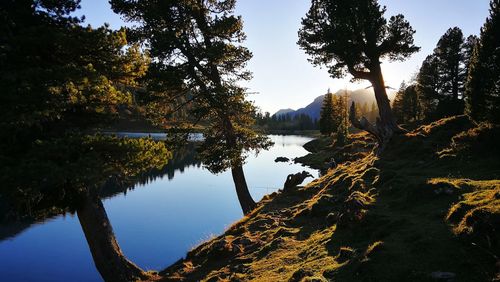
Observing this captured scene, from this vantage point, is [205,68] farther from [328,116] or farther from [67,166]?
[328,116]

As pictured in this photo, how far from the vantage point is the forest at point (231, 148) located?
9133 millimetres

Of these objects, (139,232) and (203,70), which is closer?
(203,70)

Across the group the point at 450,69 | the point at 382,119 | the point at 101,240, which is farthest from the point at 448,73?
the point at 101,240

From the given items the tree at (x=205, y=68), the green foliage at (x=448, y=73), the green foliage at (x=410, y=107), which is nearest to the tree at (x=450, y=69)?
the green foliage at (x=448, y=73)

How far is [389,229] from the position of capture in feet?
35.0

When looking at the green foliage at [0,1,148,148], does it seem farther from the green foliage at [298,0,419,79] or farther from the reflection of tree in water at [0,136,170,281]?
the green foliage at [298,0,419,79]

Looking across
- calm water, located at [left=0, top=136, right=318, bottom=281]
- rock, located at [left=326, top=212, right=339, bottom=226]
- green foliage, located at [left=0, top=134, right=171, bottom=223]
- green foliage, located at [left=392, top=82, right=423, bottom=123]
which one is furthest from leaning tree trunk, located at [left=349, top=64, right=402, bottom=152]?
green foliage, located at [left=392, top=82, right=423, bottom=123]

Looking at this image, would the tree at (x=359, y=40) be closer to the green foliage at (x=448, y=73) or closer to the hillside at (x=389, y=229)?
the hillside at (x=389, y=229)

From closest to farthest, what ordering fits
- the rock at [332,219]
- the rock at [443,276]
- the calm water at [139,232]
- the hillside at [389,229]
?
the rock at [443,276] < the hillside at [389,229] < the rock at [332,219] < the calm water at [139,232]

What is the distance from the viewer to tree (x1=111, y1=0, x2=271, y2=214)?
A: 679 inches

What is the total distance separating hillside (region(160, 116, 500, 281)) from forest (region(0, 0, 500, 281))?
6cm

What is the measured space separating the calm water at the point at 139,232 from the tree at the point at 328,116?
160 ft

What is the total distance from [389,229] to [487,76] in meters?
14.7

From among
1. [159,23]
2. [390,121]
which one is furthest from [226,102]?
[390,121]
